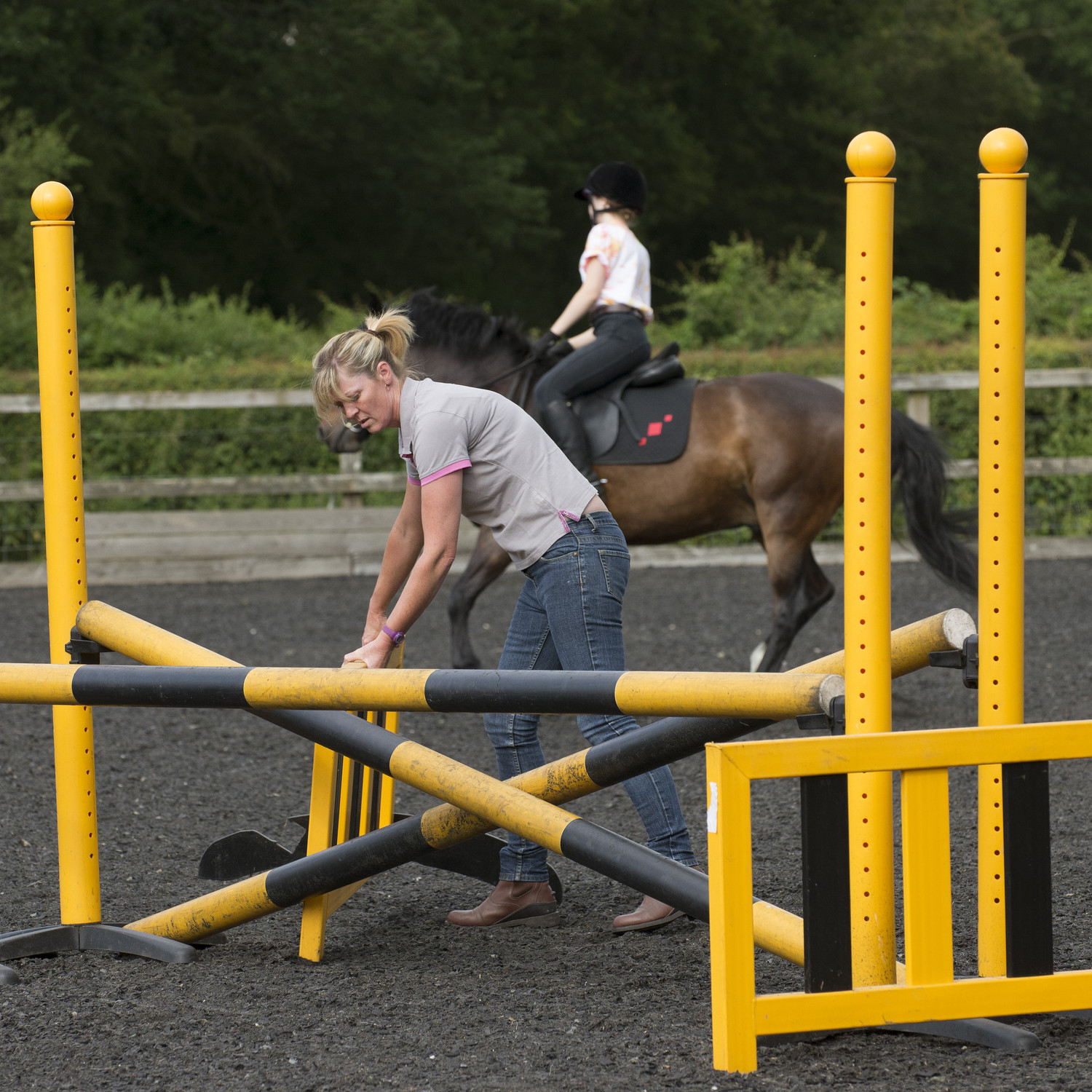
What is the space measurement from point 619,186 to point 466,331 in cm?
129

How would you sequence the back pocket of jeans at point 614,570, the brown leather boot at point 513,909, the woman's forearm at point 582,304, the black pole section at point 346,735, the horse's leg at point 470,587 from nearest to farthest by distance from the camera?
the black pole section at point 346,735 < the back pocket of jeans at point 614,570 < the brown leather boot at point 513,909 < the woman's forearm at point 582,304 < the horse's leg at point 470,587

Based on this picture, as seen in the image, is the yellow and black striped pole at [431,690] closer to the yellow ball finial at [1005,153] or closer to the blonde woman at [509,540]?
the blonde woman at [509,540]

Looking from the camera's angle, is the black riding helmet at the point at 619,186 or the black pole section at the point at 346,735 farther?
the black riding helmet at the point at 619,186

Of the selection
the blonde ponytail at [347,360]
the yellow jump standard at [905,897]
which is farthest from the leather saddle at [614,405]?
the yellow jump standard at [905,897]

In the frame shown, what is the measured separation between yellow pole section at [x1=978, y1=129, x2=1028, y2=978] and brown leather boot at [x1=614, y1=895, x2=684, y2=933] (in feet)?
3.34

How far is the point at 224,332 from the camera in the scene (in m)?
13.9

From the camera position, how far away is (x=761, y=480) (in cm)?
713

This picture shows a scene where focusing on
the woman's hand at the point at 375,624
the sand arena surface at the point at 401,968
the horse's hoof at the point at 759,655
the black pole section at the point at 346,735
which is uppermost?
the woman's hand at the point at 375,624

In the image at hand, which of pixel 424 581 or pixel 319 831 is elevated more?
pixel 424 581

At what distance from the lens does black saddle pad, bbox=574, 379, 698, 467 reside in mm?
7258

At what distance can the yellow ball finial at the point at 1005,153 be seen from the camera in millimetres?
2842

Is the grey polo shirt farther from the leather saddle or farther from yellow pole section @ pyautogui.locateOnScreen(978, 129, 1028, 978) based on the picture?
the leather saddle

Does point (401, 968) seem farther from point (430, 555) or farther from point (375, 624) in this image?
point (430, 555)

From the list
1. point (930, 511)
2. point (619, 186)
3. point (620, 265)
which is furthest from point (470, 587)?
point (930, 511)
